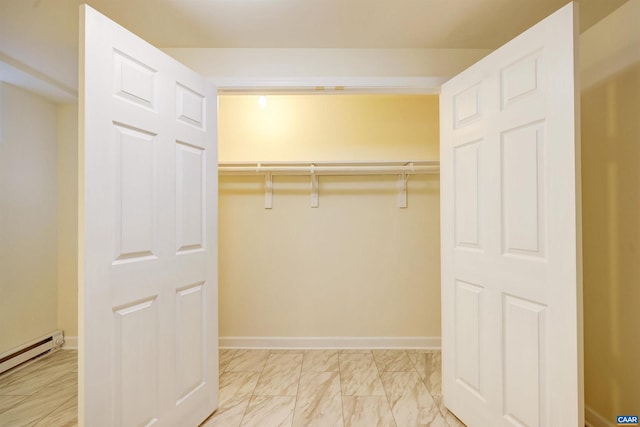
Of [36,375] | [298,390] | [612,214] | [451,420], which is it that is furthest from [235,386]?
[612,214]

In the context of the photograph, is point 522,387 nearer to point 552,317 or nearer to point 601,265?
point 552,317

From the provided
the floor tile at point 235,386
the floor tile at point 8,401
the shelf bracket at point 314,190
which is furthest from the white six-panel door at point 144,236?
the floor tile at point 8,401

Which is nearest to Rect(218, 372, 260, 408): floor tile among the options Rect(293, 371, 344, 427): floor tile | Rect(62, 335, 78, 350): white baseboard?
Rect(293, 371, 344, 427): floor tile

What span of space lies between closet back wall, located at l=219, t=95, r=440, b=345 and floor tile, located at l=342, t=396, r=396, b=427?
871 millimetres

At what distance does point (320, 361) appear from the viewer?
104 inches

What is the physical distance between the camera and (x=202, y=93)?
186cm

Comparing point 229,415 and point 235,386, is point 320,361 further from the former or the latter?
A: point 229,415

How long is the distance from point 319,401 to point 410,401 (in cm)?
59

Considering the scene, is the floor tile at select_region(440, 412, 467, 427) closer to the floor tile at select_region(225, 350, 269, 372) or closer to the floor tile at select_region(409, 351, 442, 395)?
the floor tile at select_region(409, 351, 442, 395)

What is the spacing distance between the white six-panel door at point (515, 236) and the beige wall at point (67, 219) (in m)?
3.16

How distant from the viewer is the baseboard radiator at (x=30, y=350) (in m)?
2.45

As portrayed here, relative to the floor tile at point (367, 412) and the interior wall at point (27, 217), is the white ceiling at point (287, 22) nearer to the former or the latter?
the interior wall at point (27, 217)

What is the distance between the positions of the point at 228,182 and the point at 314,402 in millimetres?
1967

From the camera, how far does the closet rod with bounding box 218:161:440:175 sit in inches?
110
